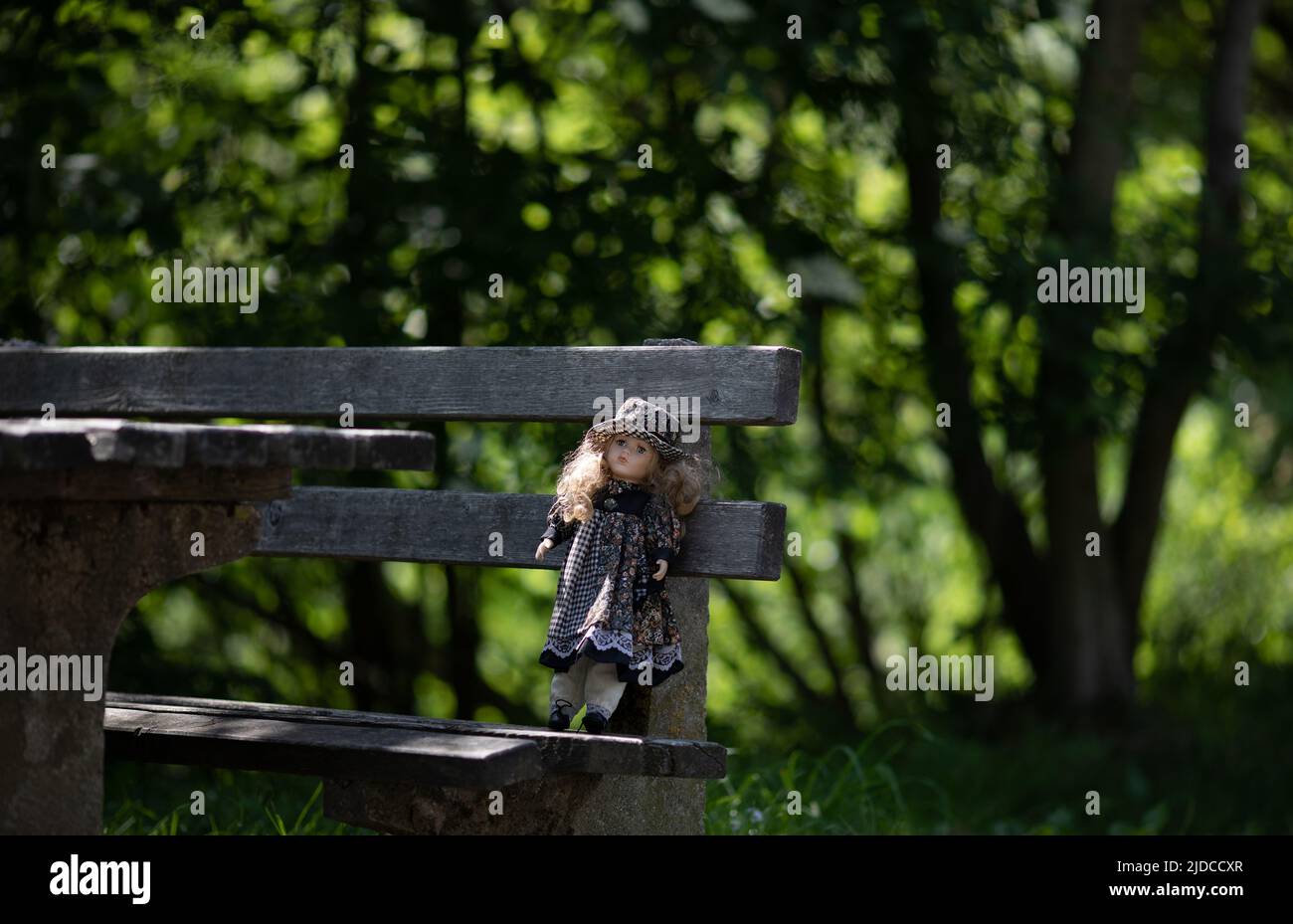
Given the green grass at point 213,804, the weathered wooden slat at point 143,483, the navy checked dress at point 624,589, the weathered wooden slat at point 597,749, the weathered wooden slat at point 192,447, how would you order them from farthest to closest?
the green grass at point 213,804 → the navy checked dress at point 624,589 → the weathered wooden slat at point 597,749 → the weathered wooden slat at point 143,483 → the weathered wooden slat at point 192,447

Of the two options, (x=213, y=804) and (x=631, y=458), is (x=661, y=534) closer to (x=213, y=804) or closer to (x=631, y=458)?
(x=631, y=458)

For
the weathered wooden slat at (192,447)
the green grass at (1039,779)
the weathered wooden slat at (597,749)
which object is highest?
the weathered wooden slat at (192,447)

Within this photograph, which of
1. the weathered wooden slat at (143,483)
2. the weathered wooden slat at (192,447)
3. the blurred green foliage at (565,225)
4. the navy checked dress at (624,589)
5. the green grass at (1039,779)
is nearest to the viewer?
the weathered wooden slat at (192,447)

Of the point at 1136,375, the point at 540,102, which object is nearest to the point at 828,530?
the point at 1136,375

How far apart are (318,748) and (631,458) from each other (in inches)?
33.1

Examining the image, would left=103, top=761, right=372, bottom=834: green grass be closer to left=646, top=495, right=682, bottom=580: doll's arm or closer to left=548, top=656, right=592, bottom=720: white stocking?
left=548, top=656, right=592, bottom=720: white stocking

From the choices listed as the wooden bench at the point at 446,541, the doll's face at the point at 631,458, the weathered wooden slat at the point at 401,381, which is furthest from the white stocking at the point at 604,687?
the weathered wooden slat at the point at 401,381

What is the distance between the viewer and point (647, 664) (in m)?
2.99

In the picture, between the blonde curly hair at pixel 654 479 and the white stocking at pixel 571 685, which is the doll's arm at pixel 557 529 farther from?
the white stocking at pixel 571 685

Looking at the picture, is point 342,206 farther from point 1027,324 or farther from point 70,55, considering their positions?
point 1027,324

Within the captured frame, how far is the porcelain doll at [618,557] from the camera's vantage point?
2961mm

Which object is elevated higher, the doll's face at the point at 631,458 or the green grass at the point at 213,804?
the doll's face at the point at 631,458
